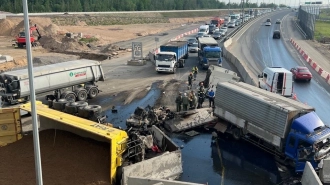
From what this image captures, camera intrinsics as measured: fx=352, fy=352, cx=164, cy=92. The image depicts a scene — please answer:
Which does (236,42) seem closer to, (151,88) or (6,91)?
(151,88)

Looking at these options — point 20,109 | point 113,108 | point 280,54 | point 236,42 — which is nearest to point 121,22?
point 236,42

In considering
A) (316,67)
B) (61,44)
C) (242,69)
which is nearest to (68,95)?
(242,69)

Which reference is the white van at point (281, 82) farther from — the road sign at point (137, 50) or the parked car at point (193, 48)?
the parked car at point (193, 48)

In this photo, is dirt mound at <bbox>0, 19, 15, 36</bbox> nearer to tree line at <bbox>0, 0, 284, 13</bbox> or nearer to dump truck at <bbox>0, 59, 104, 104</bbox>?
tree line at <bbox>0, 0, 284, 13</bbox>

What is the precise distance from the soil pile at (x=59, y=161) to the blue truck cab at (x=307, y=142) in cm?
738

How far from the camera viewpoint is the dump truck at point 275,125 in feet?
45.5

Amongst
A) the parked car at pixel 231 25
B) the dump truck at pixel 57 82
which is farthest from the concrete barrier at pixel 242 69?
the parked car at pixel 231 25

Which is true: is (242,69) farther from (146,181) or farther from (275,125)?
(146,181)

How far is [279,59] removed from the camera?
1647 inches

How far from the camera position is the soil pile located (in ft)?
38.0

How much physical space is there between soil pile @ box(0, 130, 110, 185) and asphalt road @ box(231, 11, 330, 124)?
46.7 feet

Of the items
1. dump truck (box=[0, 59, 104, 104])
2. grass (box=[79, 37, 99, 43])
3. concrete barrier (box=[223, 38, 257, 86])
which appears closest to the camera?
dump truck (box=[0, 59, 104, 104])

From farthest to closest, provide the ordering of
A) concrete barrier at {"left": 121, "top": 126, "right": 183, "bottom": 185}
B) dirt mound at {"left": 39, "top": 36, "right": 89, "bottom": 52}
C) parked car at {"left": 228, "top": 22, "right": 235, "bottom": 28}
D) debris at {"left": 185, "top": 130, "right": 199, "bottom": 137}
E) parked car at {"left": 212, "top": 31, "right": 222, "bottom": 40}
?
parked car at {"left": 228, "top": 22, "right": 235, "bottom": 28} < parked car at {"left": 212, "top": 31, "right": 222, "bottom": 40} < dirt mound at {"left": 39, "top": 36, "right": 89, "bottom": 52} < debris at {"left": 185, "top": 130, "right": 199, "bottom": 137} < concrete barrier at {"left": 121, "top": 126, "right": 183, "bottom": 185}

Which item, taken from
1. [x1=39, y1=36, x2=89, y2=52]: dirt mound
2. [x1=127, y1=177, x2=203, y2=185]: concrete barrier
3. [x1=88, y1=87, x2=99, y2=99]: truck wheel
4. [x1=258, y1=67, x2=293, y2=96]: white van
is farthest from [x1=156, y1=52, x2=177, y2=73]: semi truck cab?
[x1=127, y1=177, x2=203, y2=185]: concrete barrier
